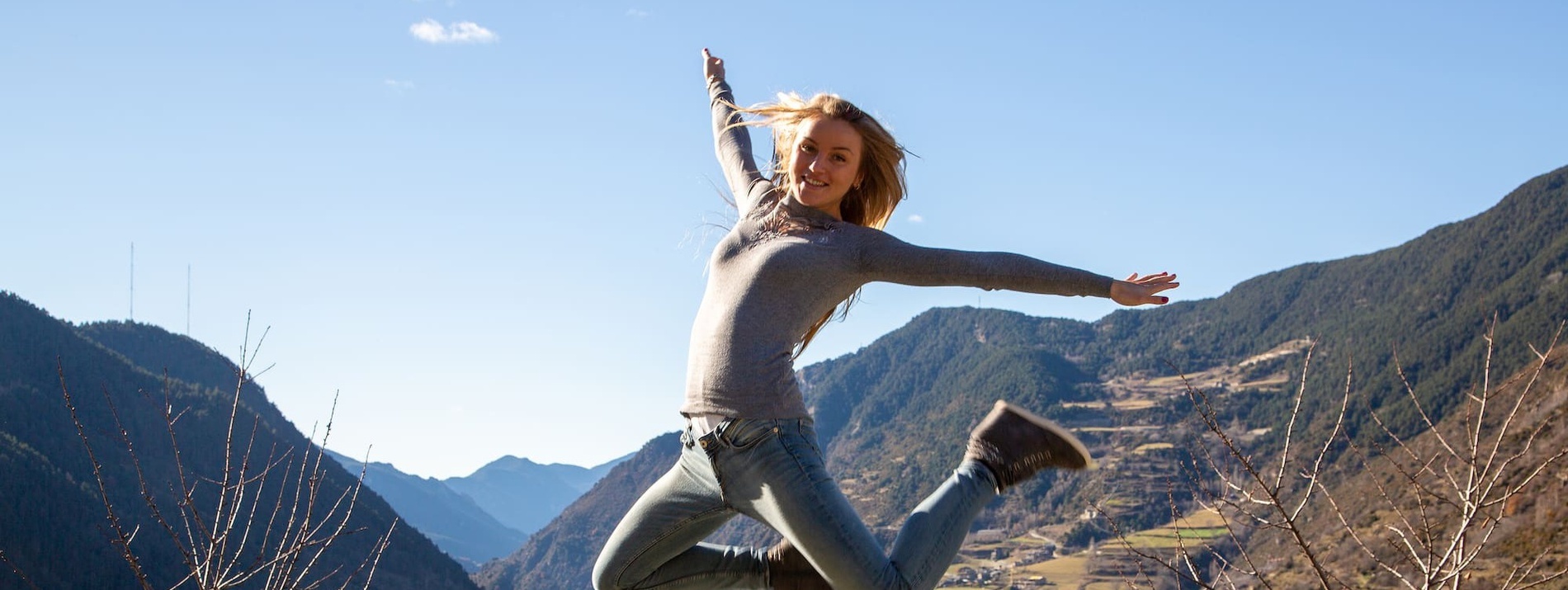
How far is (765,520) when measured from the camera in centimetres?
297

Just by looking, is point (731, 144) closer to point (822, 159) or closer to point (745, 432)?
point (822, 159)

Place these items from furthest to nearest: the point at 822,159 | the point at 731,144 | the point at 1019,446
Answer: the point at 731,144 → the point at 1019,446 → the point at 822,159

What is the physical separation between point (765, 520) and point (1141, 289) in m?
1.01

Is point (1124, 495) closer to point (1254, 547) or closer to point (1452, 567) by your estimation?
point (1254, 547)

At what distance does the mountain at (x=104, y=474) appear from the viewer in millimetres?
80812

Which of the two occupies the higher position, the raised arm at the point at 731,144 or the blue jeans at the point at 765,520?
the raised arm at the point at 731,144

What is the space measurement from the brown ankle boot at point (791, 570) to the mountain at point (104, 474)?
8080cm

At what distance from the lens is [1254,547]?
4026 inches

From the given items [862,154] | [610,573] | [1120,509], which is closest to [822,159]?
[862,154]

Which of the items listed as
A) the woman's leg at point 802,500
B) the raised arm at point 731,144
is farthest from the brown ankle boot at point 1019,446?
the raised arm at point 731,144

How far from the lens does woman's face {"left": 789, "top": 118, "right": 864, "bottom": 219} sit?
3.14 metres

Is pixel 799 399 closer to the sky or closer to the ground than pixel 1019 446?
closer to the sky

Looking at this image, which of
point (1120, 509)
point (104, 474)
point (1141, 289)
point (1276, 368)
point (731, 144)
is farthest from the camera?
point (1276, 368)

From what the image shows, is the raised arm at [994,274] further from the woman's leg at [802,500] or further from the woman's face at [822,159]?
the woman's leg at [802,500]
